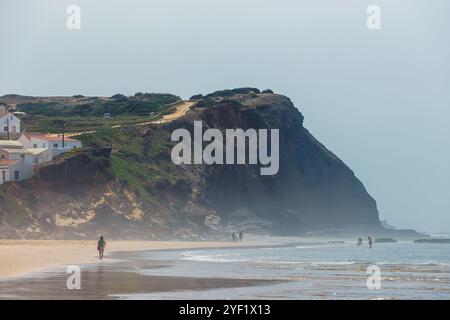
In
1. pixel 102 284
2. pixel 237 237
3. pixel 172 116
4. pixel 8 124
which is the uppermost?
pixel 172 116

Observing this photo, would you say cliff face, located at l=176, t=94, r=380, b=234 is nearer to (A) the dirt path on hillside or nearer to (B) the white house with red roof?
(A) the dirt path on hillside

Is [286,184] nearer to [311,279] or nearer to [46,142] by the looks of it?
[46,142]

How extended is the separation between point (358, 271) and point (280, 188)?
8884cm

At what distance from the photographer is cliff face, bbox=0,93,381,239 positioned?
299ft

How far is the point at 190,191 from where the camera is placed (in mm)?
113250

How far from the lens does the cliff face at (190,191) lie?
299 ft

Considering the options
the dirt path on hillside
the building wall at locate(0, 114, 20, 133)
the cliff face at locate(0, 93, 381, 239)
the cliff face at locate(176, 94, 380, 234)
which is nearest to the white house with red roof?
the cliff face at locate(0, 93, 381, 239)

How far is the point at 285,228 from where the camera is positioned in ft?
430

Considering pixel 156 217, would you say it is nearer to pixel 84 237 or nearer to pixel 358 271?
pixel 84 237

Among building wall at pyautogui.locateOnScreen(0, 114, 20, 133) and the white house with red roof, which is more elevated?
building wall at pyautogui.locateOnScreen(0, 114, 20, 133)

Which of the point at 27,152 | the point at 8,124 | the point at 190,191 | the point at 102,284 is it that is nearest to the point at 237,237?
the point at 190,191

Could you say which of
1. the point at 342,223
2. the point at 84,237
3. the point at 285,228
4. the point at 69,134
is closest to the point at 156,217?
the point at 84,237

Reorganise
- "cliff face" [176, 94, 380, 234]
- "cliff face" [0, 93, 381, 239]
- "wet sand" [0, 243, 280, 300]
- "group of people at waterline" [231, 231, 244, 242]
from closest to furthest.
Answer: "wet sand" [0, 243, 280, 300] < "cliff face" [0, 93, 381, 239] < "group of people at waterline" [231, 231, 244, 242] < "cliff face" [176, 94, 380, 234]

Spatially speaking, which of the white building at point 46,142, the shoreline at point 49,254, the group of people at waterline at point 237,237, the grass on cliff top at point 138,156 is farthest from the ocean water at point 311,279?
the white building at point 46,142
